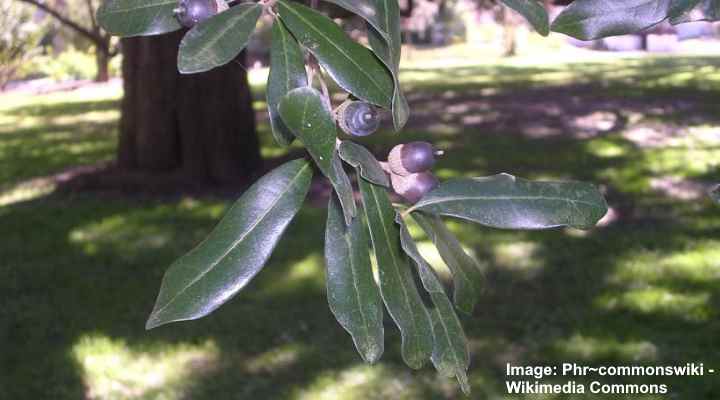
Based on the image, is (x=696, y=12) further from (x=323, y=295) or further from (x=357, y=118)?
(x=323, y=295)

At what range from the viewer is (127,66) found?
263 inches

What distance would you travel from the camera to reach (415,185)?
895 mm

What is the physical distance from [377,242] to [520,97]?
1047 cm

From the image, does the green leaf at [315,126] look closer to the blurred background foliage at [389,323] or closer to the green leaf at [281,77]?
the green leaf at [281,77]

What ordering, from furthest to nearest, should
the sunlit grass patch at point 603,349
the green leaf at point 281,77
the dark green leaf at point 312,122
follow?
the sunlit grass patch at point 603,349
the green leaf at point 281,77
the dark green leaf at point 312,122

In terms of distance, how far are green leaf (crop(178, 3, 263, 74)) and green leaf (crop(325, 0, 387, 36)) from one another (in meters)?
0.08

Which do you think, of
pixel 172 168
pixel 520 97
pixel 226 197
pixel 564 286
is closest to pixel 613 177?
pixel 564 286

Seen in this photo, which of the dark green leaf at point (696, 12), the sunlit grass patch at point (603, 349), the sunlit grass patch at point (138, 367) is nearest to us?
the dark green leaf at point (696, 12)

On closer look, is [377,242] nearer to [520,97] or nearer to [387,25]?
[387,25]

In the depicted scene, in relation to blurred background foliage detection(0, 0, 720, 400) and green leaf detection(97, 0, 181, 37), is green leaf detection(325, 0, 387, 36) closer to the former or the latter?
green leaf detection(97, 0, 181, 37)

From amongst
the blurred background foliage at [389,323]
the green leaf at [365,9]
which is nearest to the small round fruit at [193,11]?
the green leaf at [365,9]

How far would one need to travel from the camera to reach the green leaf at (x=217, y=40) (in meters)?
0.81

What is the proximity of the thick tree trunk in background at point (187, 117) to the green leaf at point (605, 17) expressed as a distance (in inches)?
215

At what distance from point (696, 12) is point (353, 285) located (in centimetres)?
48
